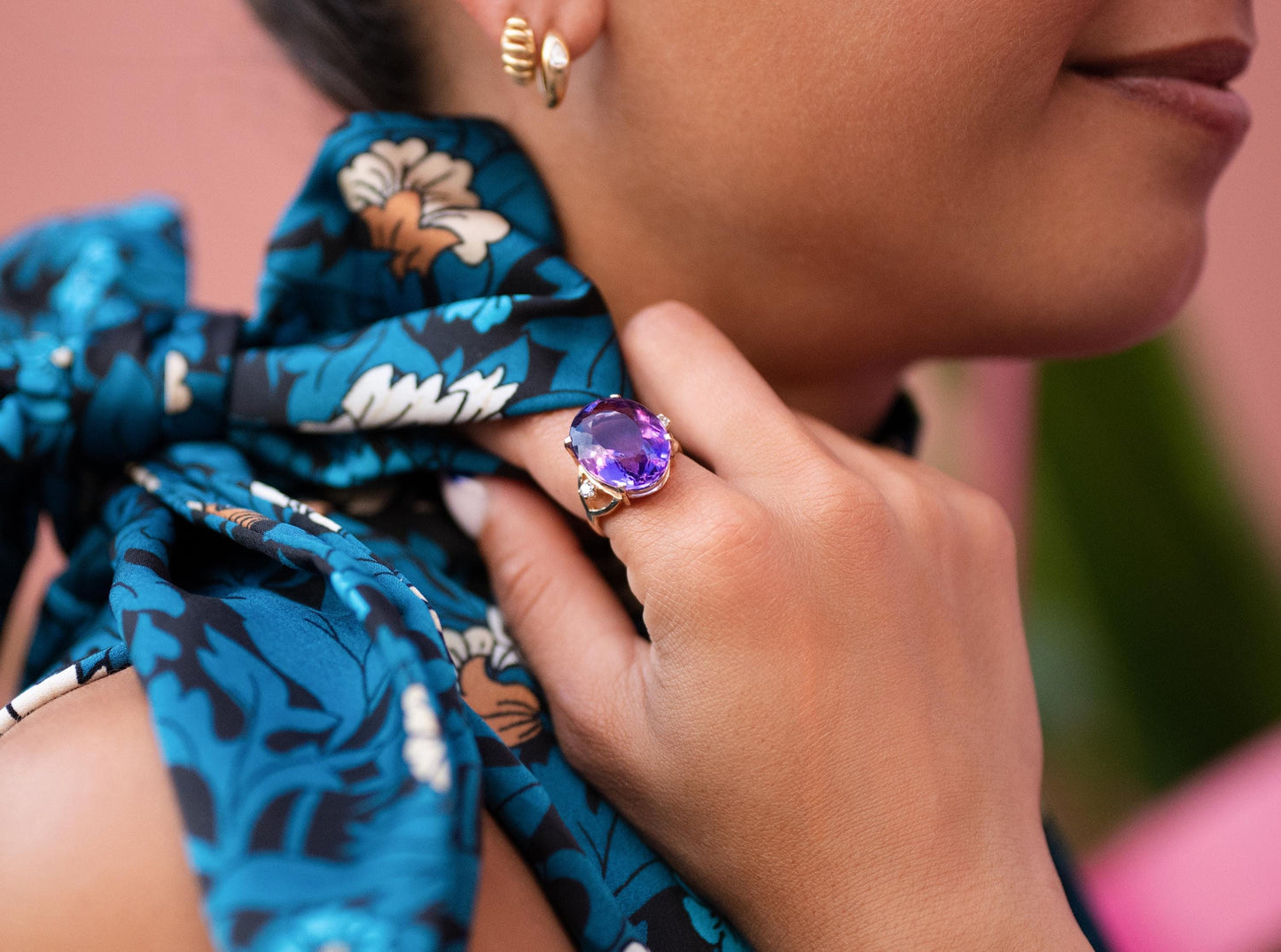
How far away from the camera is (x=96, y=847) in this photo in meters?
0.39

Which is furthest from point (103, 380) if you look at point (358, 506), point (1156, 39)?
point (1156, 39)

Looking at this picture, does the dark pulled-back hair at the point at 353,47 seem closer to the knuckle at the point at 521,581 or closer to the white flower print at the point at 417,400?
the white flower print at the point at 417,400

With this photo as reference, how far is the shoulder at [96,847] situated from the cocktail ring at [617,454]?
252 millimetres

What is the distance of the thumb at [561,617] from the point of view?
0.55 metres

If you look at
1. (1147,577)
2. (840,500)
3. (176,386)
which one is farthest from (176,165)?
(1147,577)

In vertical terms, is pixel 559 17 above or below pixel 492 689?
above

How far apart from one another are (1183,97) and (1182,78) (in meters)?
0.02

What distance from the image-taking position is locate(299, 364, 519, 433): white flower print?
60 cm

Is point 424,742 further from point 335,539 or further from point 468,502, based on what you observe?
point 468,502

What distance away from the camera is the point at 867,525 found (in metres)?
0.56

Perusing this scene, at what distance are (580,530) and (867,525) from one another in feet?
0.69

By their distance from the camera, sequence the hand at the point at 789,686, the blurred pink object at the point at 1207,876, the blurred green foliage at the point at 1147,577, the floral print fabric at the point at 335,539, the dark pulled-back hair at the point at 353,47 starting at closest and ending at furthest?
the floral print fabric at the point at 335,539
the hand at the point at 789,686
the dark pulled-back hair at the point at 353,47
the blurred pink object at the point at 1207,876
the blurred green foliage at the point at 1147,577

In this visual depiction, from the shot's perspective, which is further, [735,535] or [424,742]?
[735,535]

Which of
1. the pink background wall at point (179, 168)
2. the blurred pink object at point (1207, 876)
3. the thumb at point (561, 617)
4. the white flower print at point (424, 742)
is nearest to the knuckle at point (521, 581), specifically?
the thumb at point (561, 617)
